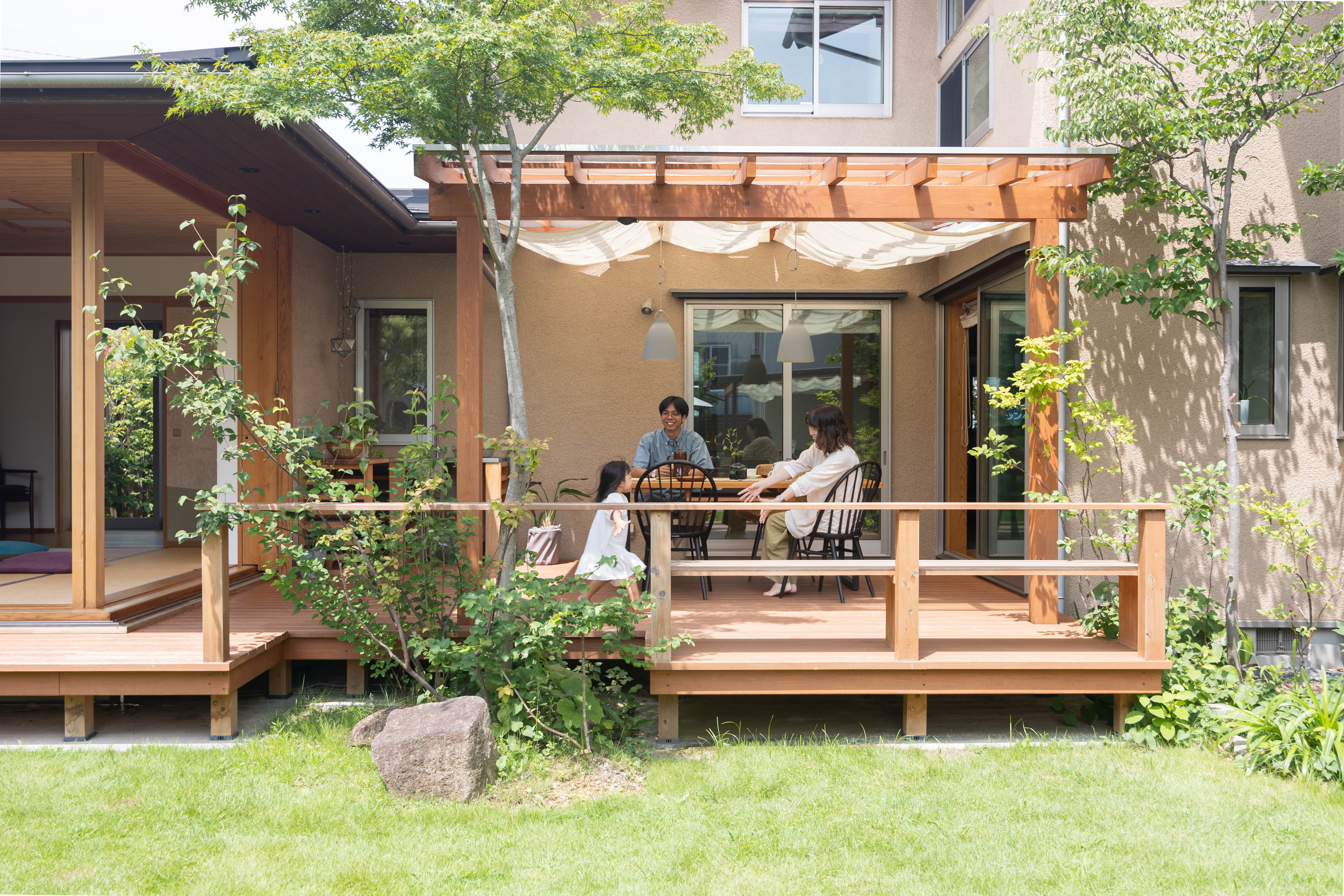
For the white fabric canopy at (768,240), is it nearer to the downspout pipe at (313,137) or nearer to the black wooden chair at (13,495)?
the downspout pipe at (313,137)

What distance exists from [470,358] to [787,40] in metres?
4.55

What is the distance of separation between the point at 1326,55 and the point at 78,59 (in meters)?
6.20

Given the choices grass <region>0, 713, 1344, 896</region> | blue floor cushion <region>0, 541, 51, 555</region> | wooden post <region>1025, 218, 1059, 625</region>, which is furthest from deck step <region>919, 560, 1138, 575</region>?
blue floor cushion <region>0, 541, 51, 555</region>

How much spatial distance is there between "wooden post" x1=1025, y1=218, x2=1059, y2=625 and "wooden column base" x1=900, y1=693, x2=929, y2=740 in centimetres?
103

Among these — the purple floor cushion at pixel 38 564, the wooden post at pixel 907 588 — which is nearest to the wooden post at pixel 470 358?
the wooden post at pixel 907 588

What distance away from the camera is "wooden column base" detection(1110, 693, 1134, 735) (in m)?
3.98

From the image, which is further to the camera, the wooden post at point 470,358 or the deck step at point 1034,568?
the wooden post at point 470,358

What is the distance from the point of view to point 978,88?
6.36 meters

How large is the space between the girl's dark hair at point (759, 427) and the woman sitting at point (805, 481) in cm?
→ 174

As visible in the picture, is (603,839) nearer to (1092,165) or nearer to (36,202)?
(1092,165)

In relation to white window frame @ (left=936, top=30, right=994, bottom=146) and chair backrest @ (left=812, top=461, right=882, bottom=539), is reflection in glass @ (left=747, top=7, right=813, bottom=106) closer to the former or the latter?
white window frame @ (left=936, top=30, right=994, bottom=146)

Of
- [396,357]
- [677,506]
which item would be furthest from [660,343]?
[677,506]

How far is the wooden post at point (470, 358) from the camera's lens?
176 inches

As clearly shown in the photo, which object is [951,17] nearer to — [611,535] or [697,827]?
[611,535]
